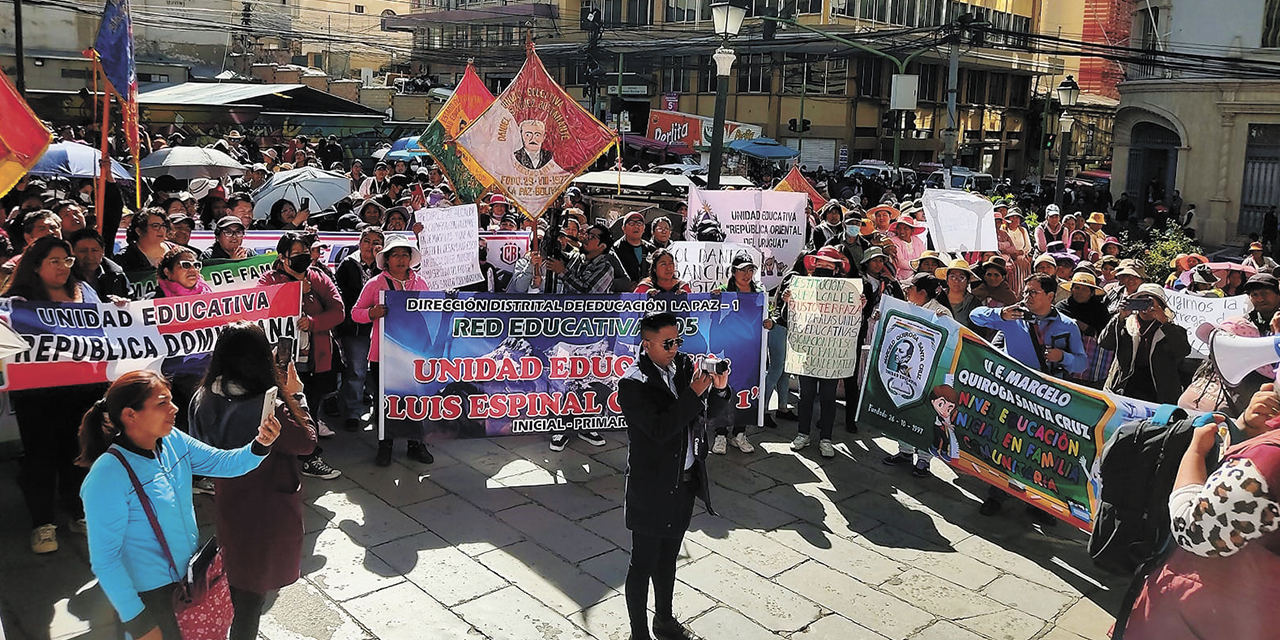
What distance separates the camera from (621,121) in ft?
103

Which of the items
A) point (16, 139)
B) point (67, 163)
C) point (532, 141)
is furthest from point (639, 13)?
point (16, 139)

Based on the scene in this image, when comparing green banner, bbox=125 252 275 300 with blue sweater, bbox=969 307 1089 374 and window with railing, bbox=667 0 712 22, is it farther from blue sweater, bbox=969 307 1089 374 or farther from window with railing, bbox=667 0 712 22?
window with railing, bbox=667 0 712 22

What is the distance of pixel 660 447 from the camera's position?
175 inches

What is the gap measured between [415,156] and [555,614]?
17.6 m

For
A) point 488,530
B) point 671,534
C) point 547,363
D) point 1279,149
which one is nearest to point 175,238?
point 547,363

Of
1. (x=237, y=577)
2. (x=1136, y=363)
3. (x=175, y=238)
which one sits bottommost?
(x=237, y=577)

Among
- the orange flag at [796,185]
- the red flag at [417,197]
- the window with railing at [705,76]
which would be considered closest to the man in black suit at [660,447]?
the red flag at [417,197]

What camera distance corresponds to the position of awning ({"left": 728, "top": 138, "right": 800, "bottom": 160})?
33719 mm

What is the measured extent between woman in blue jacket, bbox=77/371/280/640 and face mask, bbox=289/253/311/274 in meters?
3.41

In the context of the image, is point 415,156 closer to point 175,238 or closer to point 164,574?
point 175,238

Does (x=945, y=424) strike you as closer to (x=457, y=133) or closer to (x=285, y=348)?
(x=285, y=348)

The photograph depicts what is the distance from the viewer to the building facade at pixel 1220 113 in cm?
2570

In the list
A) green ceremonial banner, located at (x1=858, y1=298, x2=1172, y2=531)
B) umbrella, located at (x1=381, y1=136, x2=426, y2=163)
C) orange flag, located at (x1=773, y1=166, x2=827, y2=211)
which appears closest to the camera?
green ceremonial banner, located at (x1=858, y1=298, x2=1172, y2=531)

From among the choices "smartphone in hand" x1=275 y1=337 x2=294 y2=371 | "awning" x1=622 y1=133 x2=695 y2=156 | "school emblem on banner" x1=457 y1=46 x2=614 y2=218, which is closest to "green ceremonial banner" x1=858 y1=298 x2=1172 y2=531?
"school emblem on banner" x1=457 y1=46 x2=614 y2=218
